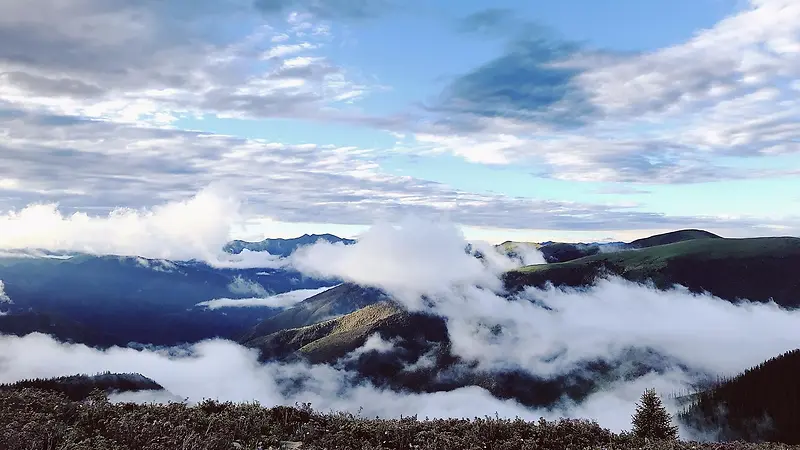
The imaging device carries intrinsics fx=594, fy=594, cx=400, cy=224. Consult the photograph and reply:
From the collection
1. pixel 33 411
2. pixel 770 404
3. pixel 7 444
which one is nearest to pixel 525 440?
pixel 7 444

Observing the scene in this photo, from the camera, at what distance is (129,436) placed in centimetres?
1163

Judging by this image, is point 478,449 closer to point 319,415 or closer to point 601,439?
point 601,439

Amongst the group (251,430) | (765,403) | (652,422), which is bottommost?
(765,403)

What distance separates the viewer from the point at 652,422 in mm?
17828

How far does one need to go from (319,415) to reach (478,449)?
5090 millimetres

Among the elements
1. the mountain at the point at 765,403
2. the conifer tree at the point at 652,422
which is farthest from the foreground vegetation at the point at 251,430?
the mountain at the point at 765,403

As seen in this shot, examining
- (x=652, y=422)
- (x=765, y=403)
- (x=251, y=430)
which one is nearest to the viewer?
(x=251, y=430)

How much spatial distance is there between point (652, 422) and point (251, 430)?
11898 mm

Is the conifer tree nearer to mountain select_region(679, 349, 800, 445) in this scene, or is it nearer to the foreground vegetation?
the foreground vegetation

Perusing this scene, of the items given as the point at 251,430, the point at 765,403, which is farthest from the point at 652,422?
the point at 765,403

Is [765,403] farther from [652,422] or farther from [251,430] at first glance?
[251,430]

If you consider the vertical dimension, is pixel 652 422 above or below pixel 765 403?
above

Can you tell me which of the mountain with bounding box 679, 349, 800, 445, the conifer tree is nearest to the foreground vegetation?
the conifer tree

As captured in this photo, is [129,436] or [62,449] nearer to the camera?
[62,449]
